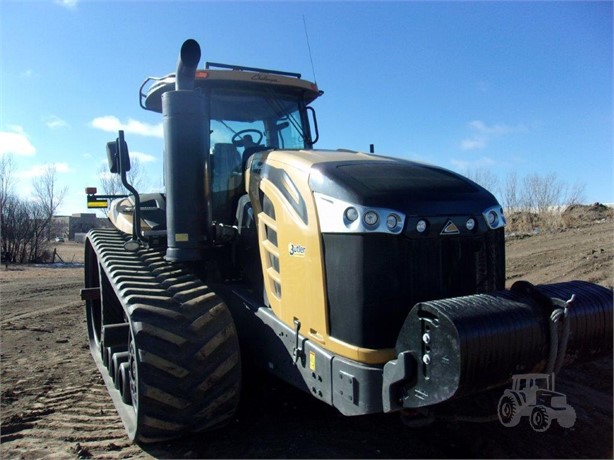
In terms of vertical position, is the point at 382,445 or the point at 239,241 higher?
the point at 239,241

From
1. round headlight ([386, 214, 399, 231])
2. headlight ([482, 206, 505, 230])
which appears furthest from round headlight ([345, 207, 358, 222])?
headlight ([482, 206, 505, 230])

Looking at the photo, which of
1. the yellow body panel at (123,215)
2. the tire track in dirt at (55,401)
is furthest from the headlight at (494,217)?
the yellow body panel at (123,215)

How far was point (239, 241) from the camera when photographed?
4398 millimetres

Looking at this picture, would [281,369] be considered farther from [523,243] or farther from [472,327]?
[523,243]

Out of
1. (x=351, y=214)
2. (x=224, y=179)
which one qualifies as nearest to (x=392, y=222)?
(x=351, y=214)

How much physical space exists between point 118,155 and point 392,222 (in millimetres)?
2761

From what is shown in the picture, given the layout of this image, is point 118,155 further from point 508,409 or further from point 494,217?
point 508,409

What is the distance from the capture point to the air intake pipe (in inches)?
160

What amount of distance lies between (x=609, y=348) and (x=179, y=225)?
3044mm

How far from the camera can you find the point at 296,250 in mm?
3445

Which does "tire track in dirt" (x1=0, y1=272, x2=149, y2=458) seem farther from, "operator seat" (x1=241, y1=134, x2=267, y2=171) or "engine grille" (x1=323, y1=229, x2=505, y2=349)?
"operator seat" (x1=241, y1=134, x2=267, y2=171)

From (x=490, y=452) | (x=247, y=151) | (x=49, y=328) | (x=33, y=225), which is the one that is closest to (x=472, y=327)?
(x=490, y=452)

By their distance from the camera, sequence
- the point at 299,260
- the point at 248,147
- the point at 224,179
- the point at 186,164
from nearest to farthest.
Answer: the point at 299,260 < the point at 186,164 < the point at 224,179 < the point at 248,147
